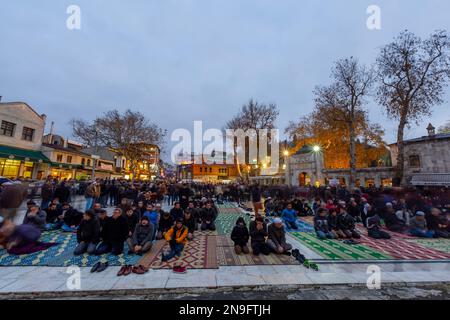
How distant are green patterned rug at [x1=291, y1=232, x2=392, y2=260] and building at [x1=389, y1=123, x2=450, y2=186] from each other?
1790cm

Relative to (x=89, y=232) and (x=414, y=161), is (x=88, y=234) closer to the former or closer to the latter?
(x=89, y=232)

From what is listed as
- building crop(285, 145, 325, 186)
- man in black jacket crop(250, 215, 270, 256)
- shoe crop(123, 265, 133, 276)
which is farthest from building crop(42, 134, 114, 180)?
building crop(285, 145, 325, 186)

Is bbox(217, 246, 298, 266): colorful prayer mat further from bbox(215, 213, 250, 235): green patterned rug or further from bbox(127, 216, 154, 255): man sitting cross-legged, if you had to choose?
bbox(215, 213, 250, 235): green patterned rug

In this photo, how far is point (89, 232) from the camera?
6.15 metres

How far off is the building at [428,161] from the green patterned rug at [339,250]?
17903 millimetres

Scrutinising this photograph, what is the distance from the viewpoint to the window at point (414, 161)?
2066 centimetres

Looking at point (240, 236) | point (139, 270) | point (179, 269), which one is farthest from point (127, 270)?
point (240, 236)

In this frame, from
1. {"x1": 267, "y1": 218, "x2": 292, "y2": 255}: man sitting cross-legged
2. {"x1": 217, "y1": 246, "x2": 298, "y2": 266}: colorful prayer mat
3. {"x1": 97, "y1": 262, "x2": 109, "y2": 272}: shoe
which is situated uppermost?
{"x1": 267, "y1": 218, "x2": 292, "y2": 255}: man sitting cross-legged

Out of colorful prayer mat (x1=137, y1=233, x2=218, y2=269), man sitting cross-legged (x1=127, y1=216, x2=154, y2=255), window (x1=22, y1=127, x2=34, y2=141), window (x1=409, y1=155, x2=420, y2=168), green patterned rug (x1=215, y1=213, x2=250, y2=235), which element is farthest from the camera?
window (x1=22, y1=127, x2=34, y2=141)

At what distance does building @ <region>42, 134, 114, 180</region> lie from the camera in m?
24.6
